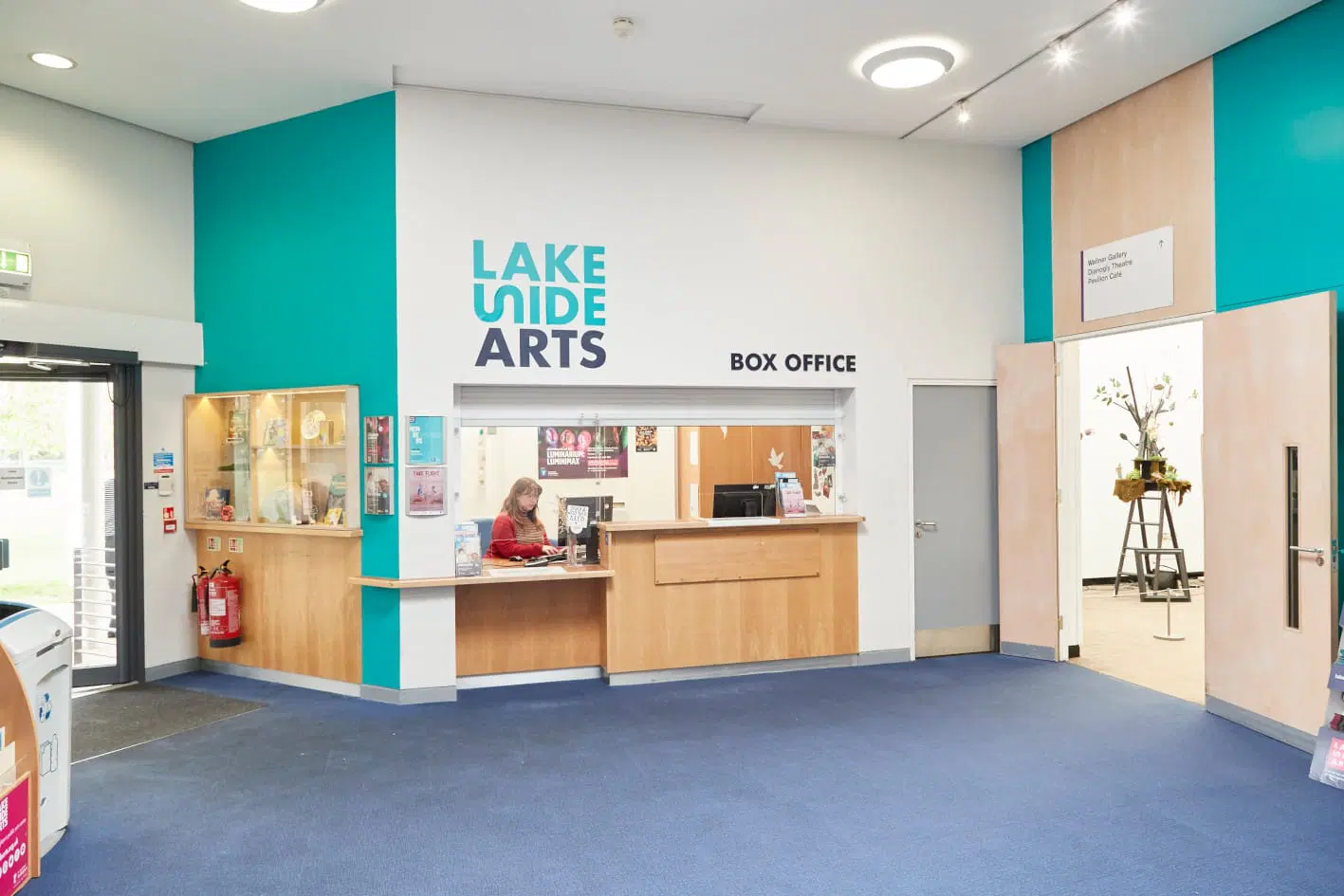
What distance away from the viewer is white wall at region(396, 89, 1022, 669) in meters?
5.64

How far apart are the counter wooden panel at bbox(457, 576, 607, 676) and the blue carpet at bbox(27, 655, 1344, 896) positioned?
42cm

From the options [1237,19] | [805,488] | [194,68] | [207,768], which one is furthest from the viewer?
[805,488]

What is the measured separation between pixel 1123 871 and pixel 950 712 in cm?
198

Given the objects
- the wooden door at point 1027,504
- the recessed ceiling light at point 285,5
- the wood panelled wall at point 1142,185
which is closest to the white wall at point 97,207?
the recessed ceiling light at point 285,5

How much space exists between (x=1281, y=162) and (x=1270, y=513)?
203 centimetres

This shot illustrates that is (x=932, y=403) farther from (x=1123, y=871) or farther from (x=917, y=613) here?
(x=1123, y=871)

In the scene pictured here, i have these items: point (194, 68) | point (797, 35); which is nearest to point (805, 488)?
point (797, 35)

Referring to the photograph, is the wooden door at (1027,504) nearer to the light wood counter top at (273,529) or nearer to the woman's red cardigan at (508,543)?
the woman's red cardigan at (508,543)

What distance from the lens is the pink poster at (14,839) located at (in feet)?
10.0

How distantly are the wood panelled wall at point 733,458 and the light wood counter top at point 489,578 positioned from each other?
0.85 metres

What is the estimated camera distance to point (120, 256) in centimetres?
605

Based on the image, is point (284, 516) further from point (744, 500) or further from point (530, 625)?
point (744, 500)

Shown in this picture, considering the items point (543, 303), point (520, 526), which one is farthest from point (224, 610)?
point (543, 303)

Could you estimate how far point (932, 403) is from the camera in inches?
265
